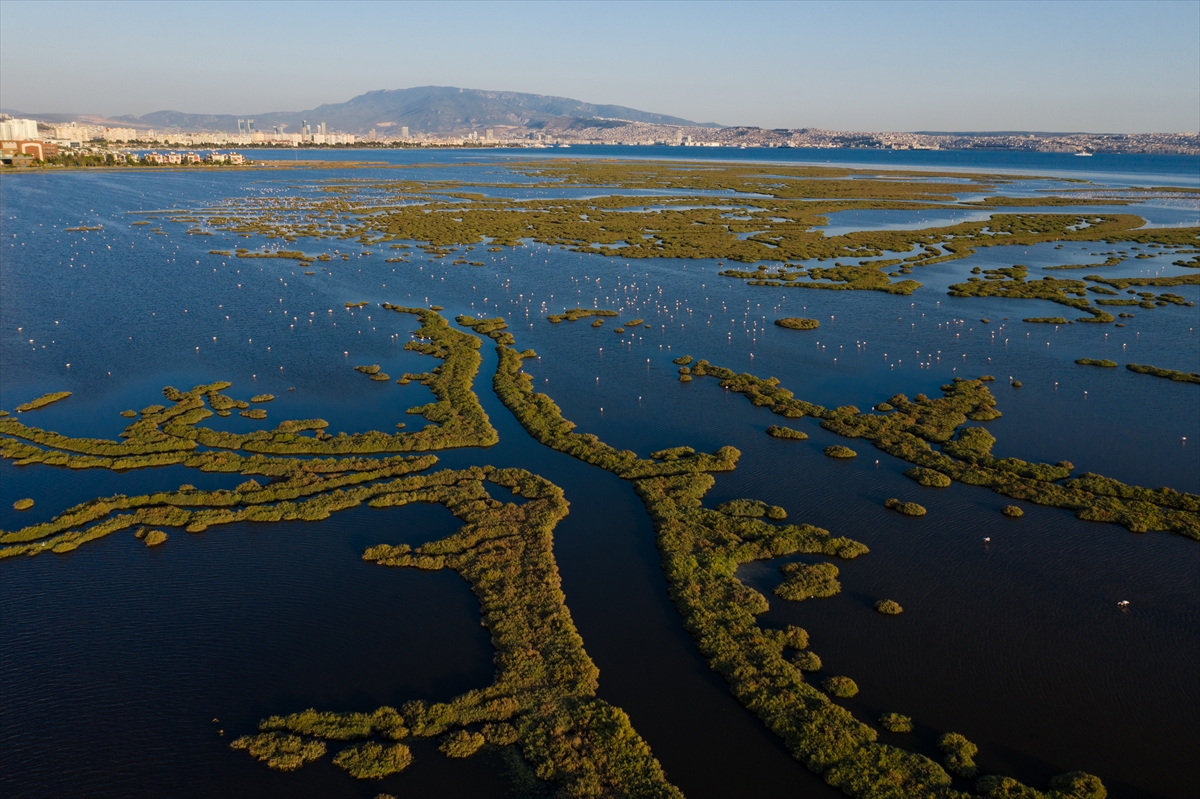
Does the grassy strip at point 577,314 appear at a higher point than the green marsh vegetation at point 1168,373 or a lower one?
higher

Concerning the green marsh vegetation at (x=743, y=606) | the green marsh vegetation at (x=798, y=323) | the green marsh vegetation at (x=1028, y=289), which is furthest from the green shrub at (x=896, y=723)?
the green marsh vegetation at (x=1028, y=289)

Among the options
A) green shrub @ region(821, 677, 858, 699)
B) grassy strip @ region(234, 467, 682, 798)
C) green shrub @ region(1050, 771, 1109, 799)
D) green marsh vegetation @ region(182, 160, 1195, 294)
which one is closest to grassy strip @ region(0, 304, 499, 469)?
grassy strip @ region(234, 467, 682, 798)

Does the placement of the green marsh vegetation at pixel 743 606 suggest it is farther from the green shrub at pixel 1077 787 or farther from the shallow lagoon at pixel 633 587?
the green shrub at pixel 1077 787

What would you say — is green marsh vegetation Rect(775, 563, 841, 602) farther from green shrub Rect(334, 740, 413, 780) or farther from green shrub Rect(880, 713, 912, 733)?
green shrub Rect(334, 740, 413, 780)

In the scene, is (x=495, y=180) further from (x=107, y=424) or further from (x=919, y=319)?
(x=107, y=424)

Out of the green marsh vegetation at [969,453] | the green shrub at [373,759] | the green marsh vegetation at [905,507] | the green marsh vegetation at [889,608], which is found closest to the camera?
the green shrub at [373,759]

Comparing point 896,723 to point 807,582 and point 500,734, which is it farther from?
point 500,734

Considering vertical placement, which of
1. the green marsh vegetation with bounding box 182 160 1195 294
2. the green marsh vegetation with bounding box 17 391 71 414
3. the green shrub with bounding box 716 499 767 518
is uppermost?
the green marsh vegetation with bounding box 182 160 1195 294
